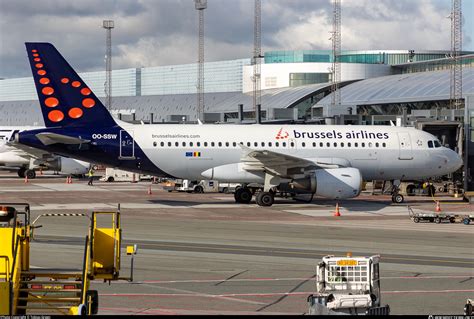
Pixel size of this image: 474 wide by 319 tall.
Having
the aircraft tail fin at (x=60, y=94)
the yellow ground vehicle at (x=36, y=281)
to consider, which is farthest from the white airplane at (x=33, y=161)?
the yellow ground vehicle at (x=36, y=281)

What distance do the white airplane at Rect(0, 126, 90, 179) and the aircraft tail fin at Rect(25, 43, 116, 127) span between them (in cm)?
3034

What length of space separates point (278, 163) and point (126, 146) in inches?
318

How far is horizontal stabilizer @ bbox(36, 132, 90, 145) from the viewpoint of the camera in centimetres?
4241

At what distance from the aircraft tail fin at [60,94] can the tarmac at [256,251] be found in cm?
A: 472

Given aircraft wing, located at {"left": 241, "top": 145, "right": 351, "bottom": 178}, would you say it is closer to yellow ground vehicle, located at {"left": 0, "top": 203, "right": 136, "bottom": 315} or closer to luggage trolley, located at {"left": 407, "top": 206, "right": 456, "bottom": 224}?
luggage trolley, located at {"left": 407, "top": 206, "right": 456, "bottom": 224}

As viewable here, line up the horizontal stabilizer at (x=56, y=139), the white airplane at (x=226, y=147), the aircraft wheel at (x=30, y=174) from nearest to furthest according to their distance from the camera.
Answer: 1. the horizontal stabilizer at (x=56, y=139)
2. the white airplane at (x=226, y=147)
3. the aircraft wheel at (x=30, y=174)

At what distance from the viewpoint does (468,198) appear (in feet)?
162

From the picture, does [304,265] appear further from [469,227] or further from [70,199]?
[70,199]

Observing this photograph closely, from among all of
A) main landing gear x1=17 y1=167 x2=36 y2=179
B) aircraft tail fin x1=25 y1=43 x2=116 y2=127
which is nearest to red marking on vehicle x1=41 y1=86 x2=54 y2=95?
aircraft tail fin x1=25 y1=43 x2=116 y2=127

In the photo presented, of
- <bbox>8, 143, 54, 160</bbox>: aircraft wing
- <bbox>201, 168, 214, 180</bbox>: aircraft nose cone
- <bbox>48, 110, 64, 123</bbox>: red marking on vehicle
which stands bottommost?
<bbox>201, 168, 214, 180</bbox>: aircraft nose cone

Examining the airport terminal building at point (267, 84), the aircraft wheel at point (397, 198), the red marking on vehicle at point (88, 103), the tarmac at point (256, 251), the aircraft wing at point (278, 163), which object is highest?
the airport terminal building at point (267, 84)

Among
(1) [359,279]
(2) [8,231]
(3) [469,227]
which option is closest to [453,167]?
(3) [469,227]

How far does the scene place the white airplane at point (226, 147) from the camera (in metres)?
43.1

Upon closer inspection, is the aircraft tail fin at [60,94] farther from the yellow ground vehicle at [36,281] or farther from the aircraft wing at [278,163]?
the yellow ground vehicle at [36,281]
